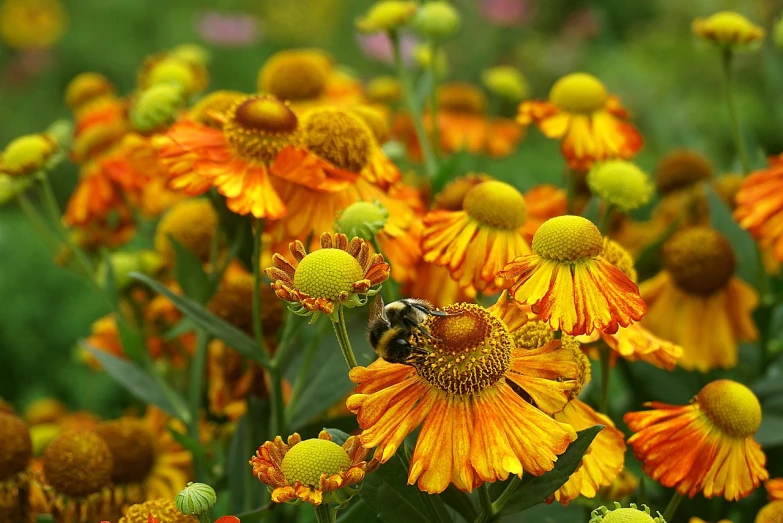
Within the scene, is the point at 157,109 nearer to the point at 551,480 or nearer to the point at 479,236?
the point at 479,236

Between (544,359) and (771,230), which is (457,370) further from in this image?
(771,230)

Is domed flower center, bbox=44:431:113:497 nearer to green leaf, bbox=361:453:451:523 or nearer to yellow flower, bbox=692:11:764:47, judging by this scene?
green leaf, bbox=361:453:451:523

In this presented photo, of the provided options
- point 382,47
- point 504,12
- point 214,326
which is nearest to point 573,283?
point 214,326

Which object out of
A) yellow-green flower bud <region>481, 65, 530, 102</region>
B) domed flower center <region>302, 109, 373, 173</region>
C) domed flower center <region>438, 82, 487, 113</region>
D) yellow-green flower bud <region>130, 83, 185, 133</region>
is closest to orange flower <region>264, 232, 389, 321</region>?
domed flower center <region>302, 109, 373, 173</region>

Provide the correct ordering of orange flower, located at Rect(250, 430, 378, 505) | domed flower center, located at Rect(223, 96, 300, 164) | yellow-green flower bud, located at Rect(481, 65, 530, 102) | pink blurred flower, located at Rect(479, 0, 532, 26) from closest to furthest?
1. orange flower, located at Rect(250, 430, 378, 505)
2. domed flower center, located at Rect(223, 96, 300, 164)
3. yellow-green flower bud, located at Rect(481, 65, 530, 102)
4. pink blurred flower, located at Rect(479, 0, 532, 26)

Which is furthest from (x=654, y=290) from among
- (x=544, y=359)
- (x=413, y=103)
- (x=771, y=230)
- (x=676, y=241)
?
(x=544, y=359)

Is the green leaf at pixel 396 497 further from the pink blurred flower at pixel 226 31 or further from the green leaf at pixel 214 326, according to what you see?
the pink blurred flower at pixel 226 31
